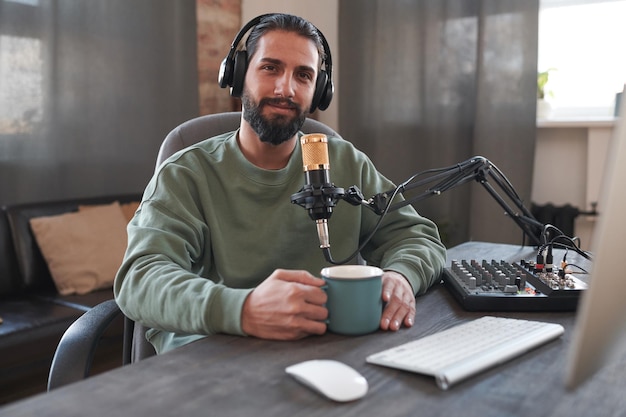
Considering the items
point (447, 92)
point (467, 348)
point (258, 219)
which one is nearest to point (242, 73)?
point (258, 219)

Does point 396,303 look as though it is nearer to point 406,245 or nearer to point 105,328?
point 406,245

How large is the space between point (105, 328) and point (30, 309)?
1445mm

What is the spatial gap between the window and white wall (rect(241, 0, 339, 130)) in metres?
1.15

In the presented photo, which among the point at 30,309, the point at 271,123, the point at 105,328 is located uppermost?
the point at 271,123

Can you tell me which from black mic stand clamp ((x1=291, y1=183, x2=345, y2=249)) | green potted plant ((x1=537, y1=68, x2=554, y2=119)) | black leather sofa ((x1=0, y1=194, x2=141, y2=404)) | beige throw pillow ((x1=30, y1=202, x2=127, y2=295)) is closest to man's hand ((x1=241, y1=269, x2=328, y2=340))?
black mic stand clamp ((x1=291, y1=183, x2=345, y2=249))

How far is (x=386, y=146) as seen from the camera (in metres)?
3.66

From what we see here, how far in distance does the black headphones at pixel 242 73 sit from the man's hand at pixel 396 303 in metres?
0.53

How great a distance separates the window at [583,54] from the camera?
3.11 m

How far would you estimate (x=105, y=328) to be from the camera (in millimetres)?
1194

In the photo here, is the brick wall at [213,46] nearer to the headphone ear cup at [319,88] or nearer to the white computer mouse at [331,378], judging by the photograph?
the headphone ear cup at [319,88]

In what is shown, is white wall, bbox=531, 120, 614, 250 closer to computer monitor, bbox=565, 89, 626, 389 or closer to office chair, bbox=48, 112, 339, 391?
office chair, bbox=48, 112, 339, 391

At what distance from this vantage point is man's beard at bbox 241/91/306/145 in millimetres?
1456

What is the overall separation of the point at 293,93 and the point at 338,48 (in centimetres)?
243

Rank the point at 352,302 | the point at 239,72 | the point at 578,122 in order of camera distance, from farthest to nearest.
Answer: the point at 578,122, the point at 239,72, the point at 352,302
